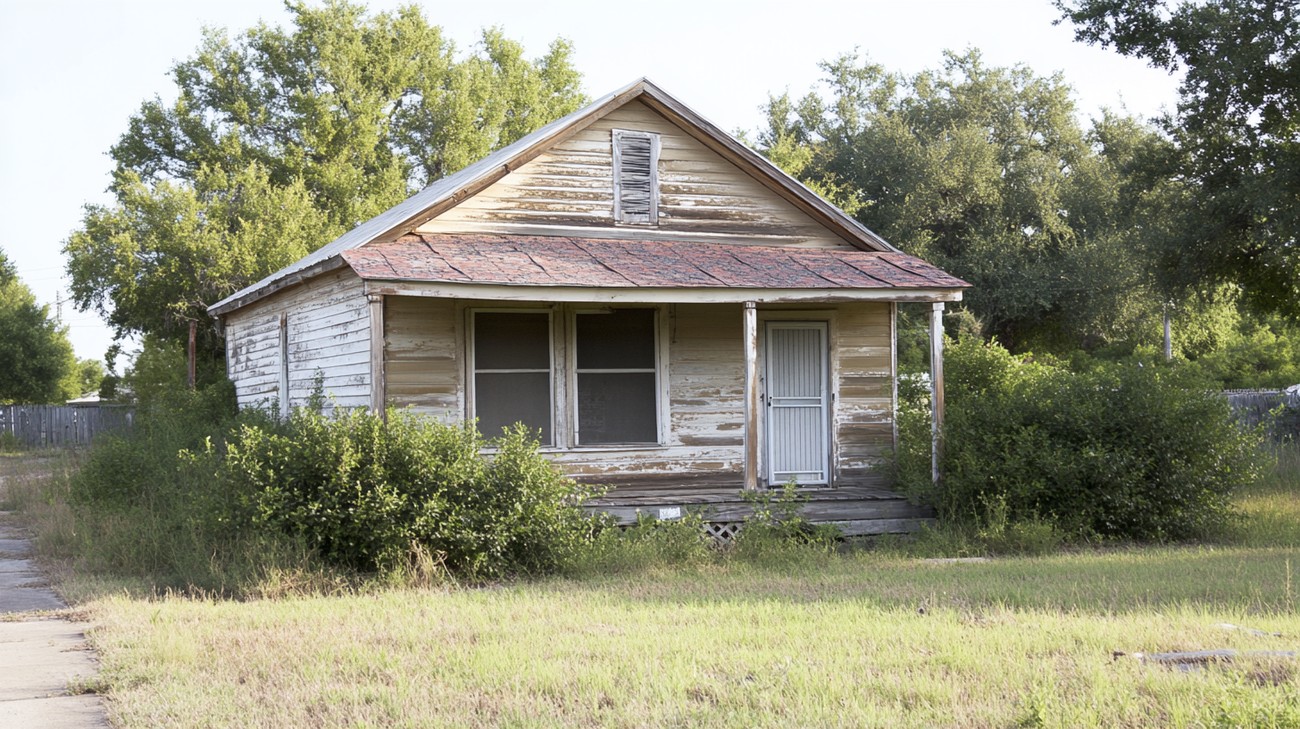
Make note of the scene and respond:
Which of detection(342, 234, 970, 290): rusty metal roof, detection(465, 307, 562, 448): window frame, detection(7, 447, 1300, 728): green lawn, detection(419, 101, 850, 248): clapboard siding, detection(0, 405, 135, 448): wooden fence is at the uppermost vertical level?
detection(419, 101, 850, 248): clapboard siding

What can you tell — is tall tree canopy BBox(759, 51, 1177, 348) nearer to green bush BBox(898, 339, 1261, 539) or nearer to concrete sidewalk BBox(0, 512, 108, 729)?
green bush BBox(898, 339, 1261, 539)

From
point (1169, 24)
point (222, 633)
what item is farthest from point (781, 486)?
point (1169, 24)

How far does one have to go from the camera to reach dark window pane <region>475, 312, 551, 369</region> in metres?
13.8

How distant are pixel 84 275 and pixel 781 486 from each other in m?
26.3

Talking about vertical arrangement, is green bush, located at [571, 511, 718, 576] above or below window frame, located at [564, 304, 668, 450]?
below

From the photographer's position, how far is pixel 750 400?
1311 centimetres

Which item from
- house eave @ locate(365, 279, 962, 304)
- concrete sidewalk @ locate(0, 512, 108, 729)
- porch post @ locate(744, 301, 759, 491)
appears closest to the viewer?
concrete sidewalk @ locate(0, 512, 108, 729)

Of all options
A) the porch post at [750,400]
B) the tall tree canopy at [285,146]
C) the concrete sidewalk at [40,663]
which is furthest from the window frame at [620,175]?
the tall tree canopy at [285,146]

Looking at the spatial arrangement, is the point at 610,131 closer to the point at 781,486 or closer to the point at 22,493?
the point at 781,486

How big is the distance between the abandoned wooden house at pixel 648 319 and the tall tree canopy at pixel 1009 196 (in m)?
22.4

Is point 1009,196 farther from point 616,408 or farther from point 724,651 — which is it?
point 724,651

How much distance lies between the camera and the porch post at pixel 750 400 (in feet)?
42.7

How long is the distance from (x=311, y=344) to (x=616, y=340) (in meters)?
3.95

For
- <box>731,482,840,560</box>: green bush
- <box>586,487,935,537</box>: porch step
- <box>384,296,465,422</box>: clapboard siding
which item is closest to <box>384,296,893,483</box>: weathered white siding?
<box>384,296,465,422</box>: clapboard siding
